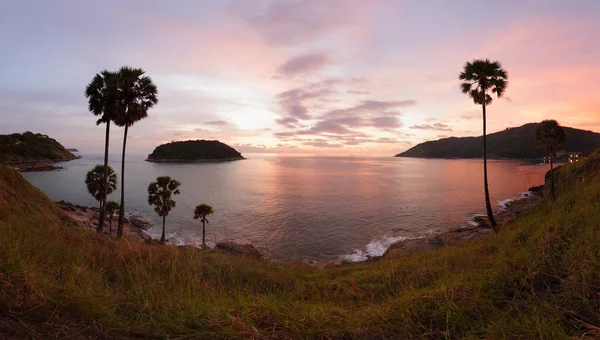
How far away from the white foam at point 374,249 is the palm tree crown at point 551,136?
921 inches

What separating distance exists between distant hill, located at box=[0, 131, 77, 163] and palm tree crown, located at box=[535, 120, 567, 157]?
669 ft

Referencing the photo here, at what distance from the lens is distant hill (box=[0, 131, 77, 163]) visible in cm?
13781

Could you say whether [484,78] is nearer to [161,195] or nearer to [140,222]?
[161,195]

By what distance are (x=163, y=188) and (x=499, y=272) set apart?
34.5 m

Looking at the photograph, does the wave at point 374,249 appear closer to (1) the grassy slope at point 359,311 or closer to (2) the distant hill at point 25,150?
(1) the grassy slope at point 359,311

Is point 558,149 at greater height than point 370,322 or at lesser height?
greater

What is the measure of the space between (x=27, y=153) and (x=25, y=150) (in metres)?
1.95

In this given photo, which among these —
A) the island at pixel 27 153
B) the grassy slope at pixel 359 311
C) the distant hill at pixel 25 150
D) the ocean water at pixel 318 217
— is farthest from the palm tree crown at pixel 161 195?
the distant hill at pixel 25 150

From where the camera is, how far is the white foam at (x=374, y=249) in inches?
987

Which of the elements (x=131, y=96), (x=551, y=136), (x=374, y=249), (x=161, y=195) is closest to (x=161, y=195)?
(x=161, y=195)

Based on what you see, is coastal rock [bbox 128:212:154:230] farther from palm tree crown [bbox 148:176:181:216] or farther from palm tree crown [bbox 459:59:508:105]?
palm tree crown [bbox 459:59:508:105]

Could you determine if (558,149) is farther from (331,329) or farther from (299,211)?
(331,329)

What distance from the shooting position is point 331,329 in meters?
2.55

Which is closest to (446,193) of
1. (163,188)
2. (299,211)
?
(299,211)
